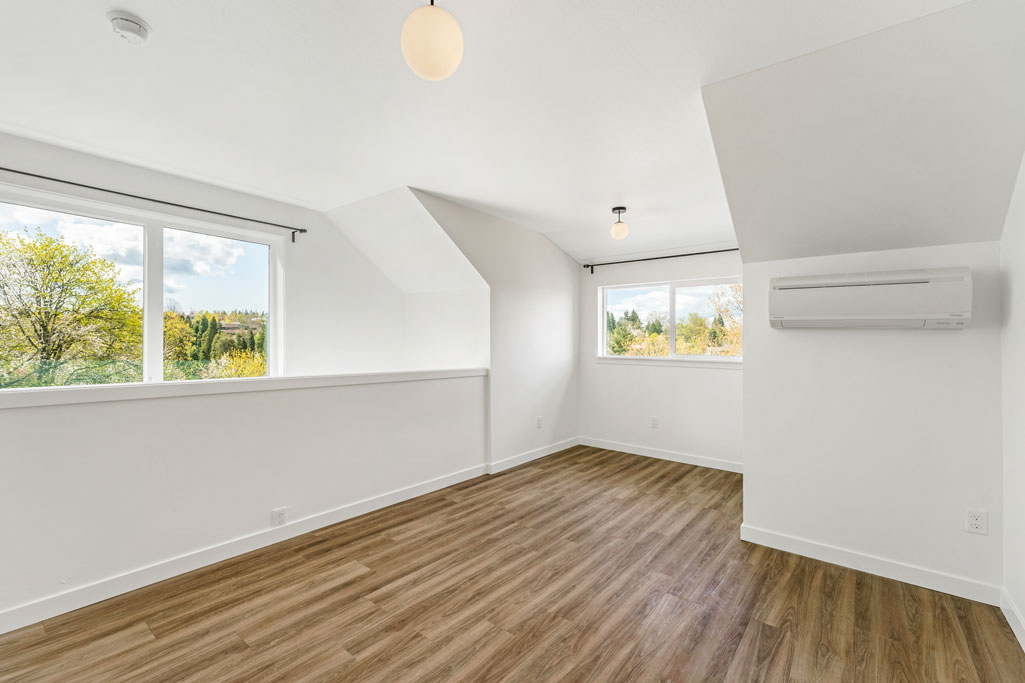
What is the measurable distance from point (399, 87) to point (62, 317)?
277 cm

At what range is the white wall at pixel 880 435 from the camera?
2.28m

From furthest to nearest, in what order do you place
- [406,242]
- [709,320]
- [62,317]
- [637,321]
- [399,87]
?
[637,321] < [709,320] < [406,242] < [62,317] < [399,87]

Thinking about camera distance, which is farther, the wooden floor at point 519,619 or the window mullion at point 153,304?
the window mullion at point 153,304

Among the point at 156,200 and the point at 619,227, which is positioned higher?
the point at 156,200

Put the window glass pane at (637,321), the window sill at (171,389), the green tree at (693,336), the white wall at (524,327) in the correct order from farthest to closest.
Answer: the window glass pane at (637,321) → the green tree at (693,336) → the white wall at (524,327) → the window sill at (171,389)

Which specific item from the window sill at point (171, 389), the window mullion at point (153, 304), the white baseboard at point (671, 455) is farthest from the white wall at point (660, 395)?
the window mullion at point (153, 304)

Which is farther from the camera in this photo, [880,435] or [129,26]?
[880,435]

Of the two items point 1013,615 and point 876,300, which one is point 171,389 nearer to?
point 876,300

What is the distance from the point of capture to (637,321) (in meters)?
5.25

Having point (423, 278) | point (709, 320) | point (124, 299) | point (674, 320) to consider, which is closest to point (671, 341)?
point (674, 320)

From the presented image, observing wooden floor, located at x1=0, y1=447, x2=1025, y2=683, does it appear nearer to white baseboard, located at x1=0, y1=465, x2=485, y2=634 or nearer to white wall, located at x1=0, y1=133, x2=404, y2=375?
white baseboard, located at x1=0, y1=465, x2=485, y2=634

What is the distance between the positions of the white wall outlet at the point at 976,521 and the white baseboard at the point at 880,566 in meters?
0.25

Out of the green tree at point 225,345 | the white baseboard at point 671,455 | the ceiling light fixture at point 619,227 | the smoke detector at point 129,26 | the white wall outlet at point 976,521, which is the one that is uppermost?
the smoke detector at point 129,26

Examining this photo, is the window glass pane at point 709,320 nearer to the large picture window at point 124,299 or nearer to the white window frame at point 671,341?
the white window frame at point 671,341
